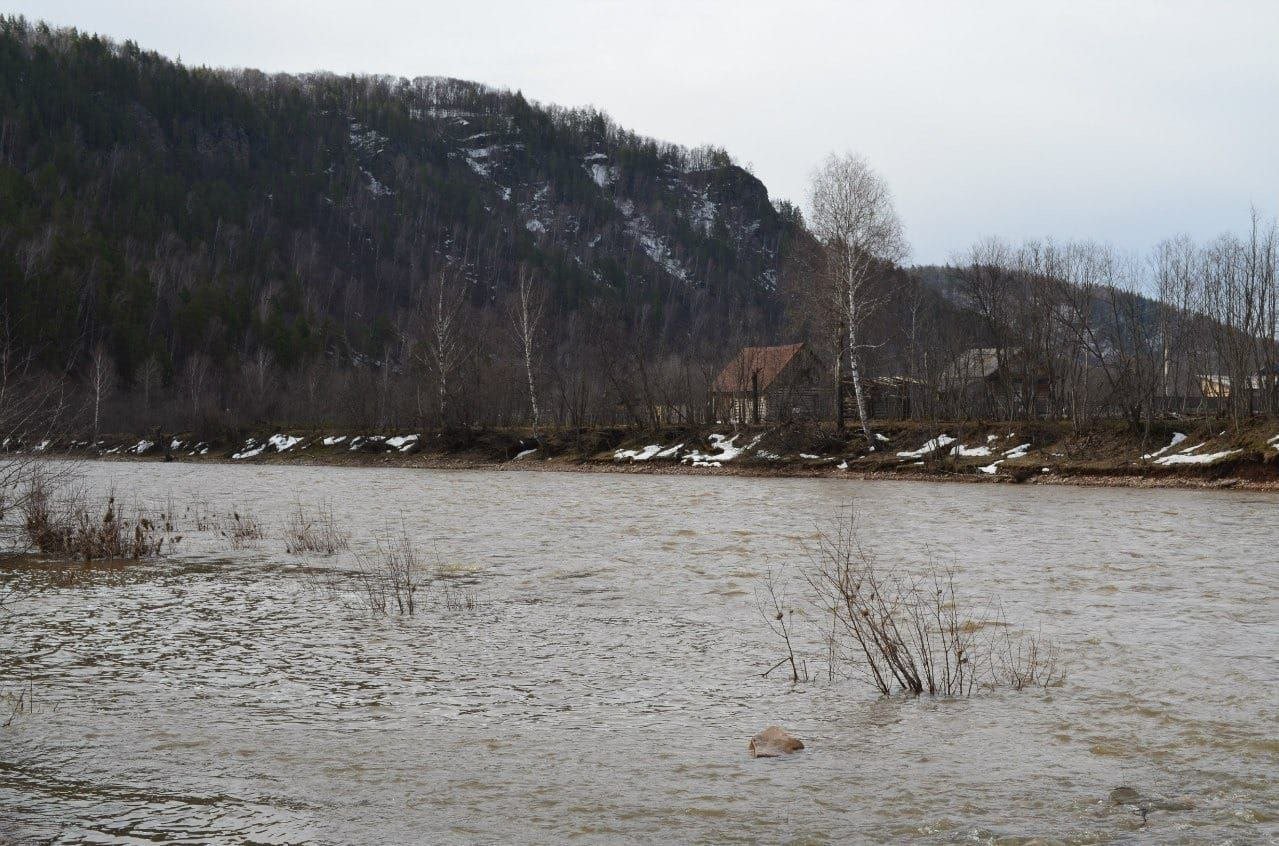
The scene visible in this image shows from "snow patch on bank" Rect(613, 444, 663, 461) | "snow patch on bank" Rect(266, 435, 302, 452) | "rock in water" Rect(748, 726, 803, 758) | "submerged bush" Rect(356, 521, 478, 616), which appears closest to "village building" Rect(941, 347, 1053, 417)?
"snow patch on bank" Rect(613, 444, 663, 461)

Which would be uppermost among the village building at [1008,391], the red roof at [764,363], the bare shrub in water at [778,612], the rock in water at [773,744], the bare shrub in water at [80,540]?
the red roof at [764,363]

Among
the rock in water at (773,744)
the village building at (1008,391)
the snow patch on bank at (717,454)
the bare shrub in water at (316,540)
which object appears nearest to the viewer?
the rock in water at (773,744)

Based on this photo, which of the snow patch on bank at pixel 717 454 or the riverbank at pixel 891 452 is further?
the snow patch on bank at pixel 717 454

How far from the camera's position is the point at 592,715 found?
312 inches

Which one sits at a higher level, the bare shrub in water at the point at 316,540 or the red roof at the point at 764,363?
the red roof at the point at 764,363

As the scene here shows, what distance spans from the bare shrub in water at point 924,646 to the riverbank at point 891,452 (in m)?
24.2

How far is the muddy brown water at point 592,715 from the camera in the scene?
221 inches

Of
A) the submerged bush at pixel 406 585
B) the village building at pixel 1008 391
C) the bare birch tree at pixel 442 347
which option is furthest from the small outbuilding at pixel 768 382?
the submerged bush at pixel 406 585

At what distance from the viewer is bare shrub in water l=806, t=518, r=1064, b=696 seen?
333 inches

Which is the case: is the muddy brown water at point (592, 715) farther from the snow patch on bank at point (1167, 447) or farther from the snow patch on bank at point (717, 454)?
the snow patch on bank at point (717, 454)

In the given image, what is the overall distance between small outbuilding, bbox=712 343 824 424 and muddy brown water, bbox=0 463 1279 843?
40655 millimetres

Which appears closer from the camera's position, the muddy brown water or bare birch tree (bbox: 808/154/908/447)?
the muddy brown water

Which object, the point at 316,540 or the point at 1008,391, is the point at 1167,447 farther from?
the point at 316,540

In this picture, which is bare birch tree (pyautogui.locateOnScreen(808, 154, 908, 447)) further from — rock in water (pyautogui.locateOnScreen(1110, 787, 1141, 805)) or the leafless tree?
the leafless tree
